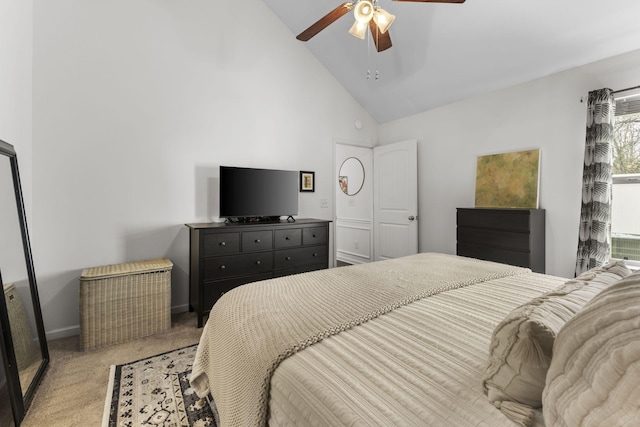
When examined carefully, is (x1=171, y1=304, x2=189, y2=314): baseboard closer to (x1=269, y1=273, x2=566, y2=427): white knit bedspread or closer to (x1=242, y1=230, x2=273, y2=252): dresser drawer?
(x1=242, y1=230, x2=273, y2=252): dresser drawer

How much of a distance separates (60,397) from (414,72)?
431cm

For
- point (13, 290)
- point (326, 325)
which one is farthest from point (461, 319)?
point (13, 290)

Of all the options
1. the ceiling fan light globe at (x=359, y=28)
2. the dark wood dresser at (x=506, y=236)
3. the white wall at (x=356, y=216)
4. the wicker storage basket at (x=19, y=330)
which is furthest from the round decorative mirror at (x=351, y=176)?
the wicker storage basket at (x=19, y=330)

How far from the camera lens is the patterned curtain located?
2.56 metres

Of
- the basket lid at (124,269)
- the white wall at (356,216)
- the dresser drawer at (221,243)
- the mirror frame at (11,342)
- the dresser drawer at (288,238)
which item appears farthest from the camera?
the white wall at (356,216)

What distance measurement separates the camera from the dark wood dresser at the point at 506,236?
114 inches

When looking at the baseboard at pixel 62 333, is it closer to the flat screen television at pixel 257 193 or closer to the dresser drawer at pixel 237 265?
the dresser drawer at pixel 237 265

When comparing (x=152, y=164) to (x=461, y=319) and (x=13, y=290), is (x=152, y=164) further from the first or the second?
(x=461, y=319)

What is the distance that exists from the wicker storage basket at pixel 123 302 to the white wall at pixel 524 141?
3.31 metres

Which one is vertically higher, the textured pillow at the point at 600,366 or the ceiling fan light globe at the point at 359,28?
the ceiling fan light globe at the point at 359,28

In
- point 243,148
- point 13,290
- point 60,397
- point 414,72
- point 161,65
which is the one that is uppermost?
point 414,72

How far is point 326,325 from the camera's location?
106 cm

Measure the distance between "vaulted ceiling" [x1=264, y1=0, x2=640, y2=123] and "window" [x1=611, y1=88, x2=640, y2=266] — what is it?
0.53 m

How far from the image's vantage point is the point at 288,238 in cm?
323
